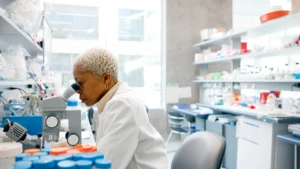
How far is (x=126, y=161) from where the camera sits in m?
1.04

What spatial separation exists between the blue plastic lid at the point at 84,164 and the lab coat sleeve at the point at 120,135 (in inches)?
18.1

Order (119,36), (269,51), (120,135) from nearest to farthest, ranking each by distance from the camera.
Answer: (120,135)
(269,51)
(119,36)

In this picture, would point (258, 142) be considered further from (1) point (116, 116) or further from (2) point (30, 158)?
(2) point (30, 158)

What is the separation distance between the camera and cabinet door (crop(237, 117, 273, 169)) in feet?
8.21

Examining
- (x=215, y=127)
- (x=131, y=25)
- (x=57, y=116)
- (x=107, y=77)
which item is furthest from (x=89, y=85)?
(x=131, y=25)

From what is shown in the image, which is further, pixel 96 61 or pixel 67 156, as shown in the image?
pixel 96 61

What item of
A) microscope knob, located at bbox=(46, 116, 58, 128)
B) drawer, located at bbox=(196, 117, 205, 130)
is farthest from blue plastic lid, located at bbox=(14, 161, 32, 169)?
drawer, located at bbox=(196, 117, 205, 130)

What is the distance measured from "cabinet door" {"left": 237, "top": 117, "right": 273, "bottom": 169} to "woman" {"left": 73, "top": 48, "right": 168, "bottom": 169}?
1716mm

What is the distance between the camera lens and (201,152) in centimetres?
A: 129

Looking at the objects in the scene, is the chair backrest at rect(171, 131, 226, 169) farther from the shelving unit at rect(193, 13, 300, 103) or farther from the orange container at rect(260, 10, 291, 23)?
the orange container at rect(260, 10, 291, 23)

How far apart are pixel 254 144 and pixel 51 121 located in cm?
223

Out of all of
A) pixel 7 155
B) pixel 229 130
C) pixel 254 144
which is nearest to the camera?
pixel 7 155

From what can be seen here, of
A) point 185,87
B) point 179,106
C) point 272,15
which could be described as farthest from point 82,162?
point 185,87

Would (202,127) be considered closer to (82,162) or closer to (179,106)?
(179,106)
